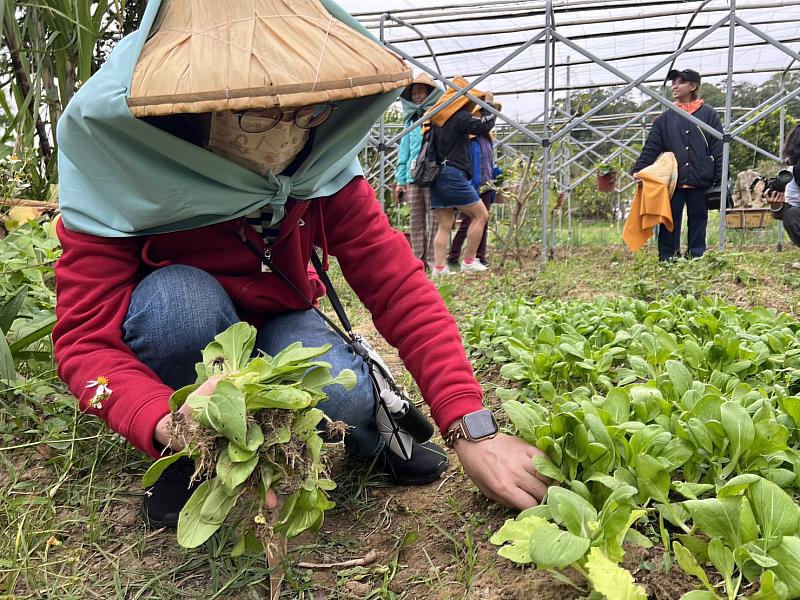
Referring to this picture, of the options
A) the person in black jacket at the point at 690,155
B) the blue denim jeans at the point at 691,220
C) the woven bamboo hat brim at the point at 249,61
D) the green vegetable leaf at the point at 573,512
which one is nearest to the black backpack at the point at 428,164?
the person in black jacket at the point at 690,155

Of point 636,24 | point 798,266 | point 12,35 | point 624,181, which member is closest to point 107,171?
point 12,35

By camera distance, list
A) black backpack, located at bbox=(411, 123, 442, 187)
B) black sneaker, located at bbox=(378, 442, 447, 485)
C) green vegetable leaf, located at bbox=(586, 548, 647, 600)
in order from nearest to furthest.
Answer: green vegetable leaf, located at bbox=(586, 548, 647, 600) < black sneaker, located at bbox=(378, 442, 447, 485) < black backpack, located at bbox=(411, 123, 442, 187)

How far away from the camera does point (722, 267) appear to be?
4.19m

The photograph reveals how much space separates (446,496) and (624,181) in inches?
507

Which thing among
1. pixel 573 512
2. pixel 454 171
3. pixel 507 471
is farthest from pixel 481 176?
pixel 573 512

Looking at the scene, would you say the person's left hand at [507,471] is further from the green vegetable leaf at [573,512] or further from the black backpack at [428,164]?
the black backpack at [428,164]

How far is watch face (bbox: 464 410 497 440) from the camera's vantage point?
1.38 metres

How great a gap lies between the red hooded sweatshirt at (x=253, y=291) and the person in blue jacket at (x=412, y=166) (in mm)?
4468

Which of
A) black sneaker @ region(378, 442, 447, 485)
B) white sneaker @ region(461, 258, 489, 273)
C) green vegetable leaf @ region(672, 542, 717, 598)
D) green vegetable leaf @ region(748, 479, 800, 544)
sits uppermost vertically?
green vegetable leaf @ region(748, 479, 800, 544)

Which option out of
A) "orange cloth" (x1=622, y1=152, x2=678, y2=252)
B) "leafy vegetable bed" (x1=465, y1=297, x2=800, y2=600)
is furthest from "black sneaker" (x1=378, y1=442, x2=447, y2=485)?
"orange cloth" (x1=622, y1=152, x2=678, y2=252)

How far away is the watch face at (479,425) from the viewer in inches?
54.3

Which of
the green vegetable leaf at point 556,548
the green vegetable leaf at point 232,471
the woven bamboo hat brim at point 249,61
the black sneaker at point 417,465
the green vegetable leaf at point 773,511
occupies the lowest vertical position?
the black sneaker at point 417,465

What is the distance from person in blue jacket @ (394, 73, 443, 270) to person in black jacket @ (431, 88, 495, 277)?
22cm

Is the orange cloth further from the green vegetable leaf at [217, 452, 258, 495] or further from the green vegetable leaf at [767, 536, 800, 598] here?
the green vegetable leaf at [217, 452, 258, 495]
